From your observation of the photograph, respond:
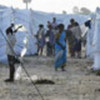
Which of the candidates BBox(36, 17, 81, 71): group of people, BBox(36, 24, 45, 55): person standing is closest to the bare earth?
BBox(36, 17, 81, 71): group of people

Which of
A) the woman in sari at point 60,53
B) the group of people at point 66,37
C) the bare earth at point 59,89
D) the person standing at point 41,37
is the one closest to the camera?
the bare earth at point 59,89

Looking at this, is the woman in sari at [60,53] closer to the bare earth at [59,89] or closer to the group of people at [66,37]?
the bare earth at [59,89]

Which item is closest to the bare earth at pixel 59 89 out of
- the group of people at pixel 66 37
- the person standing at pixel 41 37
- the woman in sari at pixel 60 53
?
the woman in sari at pixel 60 53

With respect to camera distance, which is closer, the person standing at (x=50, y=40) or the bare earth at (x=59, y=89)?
the bare earth at (x=59, y=89)

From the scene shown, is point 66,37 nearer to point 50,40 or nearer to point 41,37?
point 50,40

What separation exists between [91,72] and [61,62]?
1.20m

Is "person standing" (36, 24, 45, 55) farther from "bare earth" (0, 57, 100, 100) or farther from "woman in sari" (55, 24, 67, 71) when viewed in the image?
"bare earth" (0, 57, 100, 100)

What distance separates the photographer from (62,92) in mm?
9047

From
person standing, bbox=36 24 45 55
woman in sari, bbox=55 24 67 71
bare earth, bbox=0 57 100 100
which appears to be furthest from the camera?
person standing, bbox=36 24 45 55

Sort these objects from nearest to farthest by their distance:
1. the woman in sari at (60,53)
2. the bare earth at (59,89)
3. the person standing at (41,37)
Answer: the bare earth at (59,89) < the woman in sari at (60,53) < the person standing at (41,37)

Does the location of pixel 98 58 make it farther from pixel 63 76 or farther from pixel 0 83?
pixel 0 83

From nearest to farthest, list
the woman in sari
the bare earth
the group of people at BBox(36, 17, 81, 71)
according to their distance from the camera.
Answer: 1. the bare earth
2. the woman in sari
3. the group of people at BBox(36, 17, 81, 71)

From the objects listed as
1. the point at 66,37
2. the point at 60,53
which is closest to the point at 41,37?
the point at 66,37

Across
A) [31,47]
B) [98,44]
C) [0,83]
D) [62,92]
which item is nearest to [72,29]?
[31,47]
